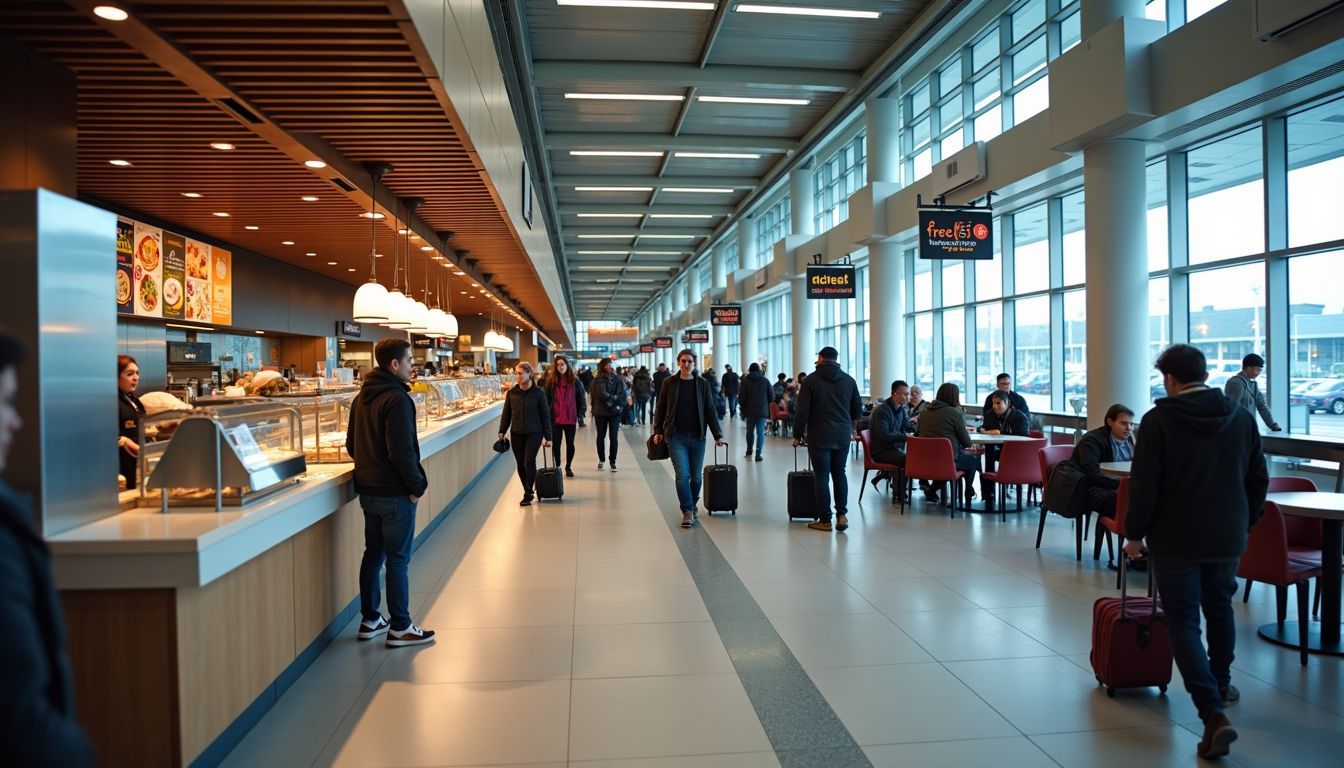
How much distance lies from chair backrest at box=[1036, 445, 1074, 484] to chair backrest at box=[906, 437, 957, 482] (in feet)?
3.95

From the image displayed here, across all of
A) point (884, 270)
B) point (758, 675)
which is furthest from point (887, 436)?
point (884, 270)

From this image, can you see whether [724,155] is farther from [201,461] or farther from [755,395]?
[201,461]

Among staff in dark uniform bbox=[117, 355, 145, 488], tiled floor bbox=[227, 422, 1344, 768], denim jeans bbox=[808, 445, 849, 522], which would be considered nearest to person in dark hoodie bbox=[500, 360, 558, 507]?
tiled floor bbox=[227, 422, 1344, 768]

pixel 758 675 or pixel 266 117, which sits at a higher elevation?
pixel 266 117

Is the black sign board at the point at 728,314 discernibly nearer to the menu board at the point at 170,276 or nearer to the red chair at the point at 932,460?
the menu board at the point at 170,276

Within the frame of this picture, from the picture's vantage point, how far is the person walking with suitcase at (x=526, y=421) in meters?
9.25

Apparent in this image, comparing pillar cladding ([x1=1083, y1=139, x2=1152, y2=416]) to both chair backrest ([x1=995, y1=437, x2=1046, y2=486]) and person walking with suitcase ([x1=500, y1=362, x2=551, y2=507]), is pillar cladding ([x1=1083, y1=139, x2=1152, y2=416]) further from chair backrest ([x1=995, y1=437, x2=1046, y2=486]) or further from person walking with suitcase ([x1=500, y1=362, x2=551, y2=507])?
person walking with suitcase ([x1=500, y1=362, x2=551, y2=507])

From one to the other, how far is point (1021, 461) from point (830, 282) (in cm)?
769

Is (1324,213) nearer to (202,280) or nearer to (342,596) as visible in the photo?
(342,596)

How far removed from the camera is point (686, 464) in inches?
323

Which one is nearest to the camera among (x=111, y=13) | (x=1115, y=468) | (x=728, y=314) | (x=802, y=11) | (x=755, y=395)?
(x=111, y=13)

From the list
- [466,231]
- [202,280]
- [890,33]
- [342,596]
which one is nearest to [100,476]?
[342,596]

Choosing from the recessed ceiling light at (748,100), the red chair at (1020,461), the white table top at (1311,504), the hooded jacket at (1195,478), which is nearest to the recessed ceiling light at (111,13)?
the hooded jacket at (1195,478)

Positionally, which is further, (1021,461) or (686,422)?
(686,422)
